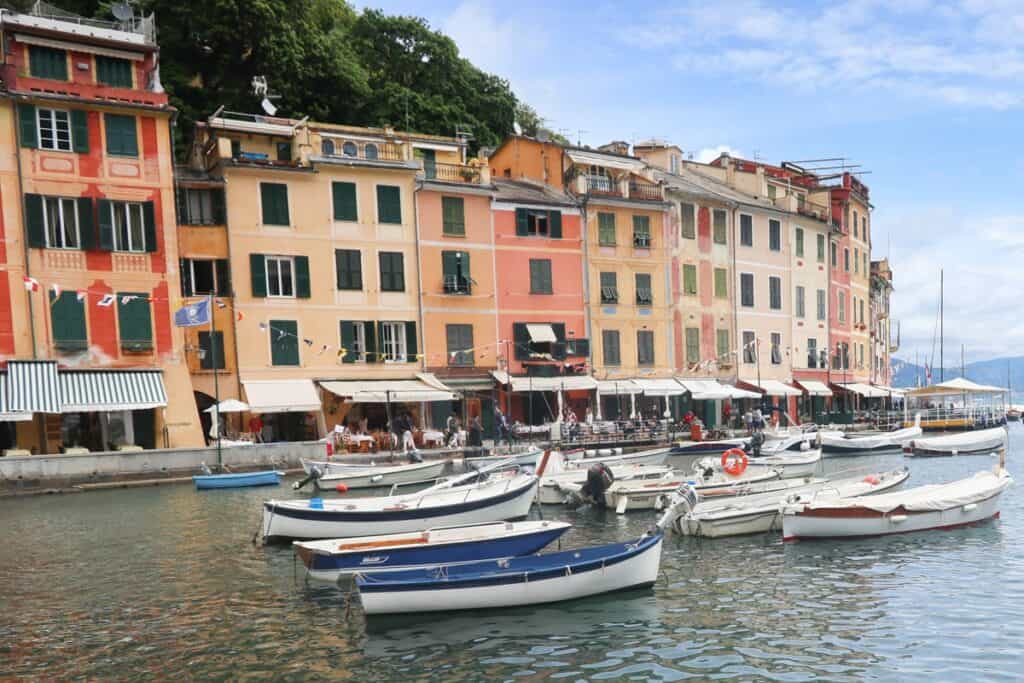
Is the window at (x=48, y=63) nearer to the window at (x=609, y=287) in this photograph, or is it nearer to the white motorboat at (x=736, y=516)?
the window at (x=609, y=287)

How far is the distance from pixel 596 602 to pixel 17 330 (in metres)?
28.2

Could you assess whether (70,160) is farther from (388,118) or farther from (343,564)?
(343,564)

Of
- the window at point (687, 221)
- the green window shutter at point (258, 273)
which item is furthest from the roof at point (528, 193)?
the green window shutter at point (258, 273)

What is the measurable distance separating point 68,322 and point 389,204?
15.7 meters

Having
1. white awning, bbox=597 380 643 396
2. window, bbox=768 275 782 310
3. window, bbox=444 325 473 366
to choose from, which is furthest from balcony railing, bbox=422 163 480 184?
window, bbox=768 275 782 310

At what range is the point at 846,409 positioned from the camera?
199ft

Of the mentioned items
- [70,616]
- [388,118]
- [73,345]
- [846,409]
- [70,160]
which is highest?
[388,118]

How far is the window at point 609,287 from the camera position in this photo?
48156mm

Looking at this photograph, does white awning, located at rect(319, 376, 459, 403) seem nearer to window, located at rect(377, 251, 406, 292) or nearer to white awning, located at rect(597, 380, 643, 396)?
window, located at rect(377, 251, 406, 292)

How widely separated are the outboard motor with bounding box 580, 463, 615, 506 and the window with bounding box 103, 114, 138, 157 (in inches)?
958

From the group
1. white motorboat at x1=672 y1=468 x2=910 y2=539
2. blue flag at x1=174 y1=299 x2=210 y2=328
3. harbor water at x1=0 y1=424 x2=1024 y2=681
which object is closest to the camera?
harbor water at x1=0 y1=424 x2=1024 y2=681

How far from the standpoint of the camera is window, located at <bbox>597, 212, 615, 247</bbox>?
48375mm

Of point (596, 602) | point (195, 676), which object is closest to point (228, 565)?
point (195, 676)

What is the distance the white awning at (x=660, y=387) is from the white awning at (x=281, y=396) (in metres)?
19.0
